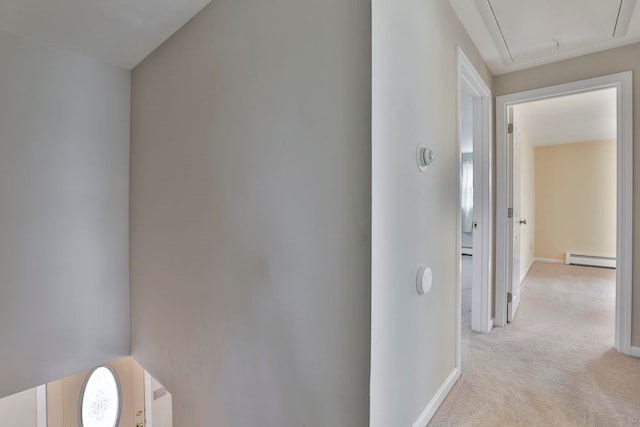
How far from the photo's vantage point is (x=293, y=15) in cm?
129

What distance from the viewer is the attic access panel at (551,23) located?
171cm

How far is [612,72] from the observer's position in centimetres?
215

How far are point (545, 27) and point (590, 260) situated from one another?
511 cm

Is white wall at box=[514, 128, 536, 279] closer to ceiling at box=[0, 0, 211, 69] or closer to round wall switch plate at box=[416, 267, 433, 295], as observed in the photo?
round wall switch plate at box=[416, 267, 433, 295]

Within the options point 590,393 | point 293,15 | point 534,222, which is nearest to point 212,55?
point 293,15

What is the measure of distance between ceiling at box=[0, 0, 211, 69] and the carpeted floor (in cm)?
285

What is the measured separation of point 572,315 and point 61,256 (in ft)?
15.3

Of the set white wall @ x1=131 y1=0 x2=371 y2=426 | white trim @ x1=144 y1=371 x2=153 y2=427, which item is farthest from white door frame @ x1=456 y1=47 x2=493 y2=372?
white trim @ x1=144 y1=371 x2=153 y2=427

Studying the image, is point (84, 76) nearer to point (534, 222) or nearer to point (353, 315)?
point (353, 315)

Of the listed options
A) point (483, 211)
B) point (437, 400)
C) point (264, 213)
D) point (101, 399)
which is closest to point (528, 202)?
point (483, 211)

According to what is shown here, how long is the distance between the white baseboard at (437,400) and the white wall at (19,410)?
3.59 m

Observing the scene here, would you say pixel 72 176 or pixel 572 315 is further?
pixel 572 315

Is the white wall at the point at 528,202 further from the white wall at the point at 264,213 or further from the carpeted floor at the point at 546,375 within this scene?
the white wall at the point at 264,213

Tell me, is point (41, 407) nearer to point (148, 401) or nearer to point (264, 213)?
point (148, 401)
